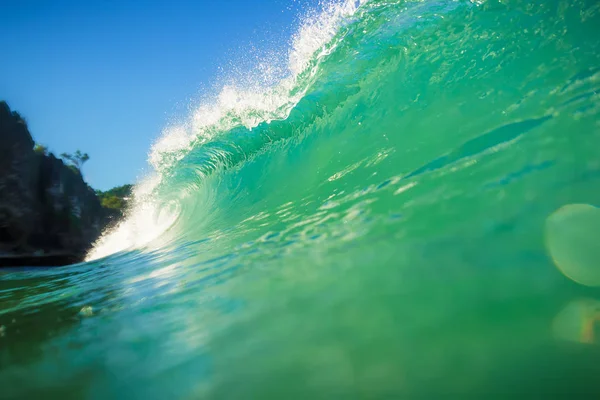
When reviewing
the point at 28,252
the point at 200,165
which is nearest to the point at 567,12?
the point at 200,165

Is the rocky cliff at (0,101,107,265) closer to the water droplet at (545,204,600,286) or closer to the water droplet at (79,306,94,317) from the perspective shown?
the water droplet at (79,306,94,317)

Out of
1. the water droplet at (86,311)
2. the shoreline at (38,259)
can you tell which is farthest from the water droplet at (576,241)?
the shoreline at (38,259)

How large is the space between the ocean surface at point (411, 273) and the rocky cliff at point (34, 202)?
15.0 meters

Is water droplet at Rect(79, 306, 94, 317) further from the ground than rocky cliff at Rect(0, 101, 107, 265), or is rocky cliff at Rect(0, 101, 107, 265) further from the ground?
rocky cliff at Rect(0, 101, 107, 265)

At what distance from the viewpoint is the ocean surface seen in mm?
1016

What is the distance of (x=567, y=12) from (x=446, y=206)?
3854 mm

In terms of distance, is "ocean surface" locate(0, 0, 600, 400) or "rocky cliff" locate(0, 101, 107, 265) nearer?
"ocean surface" locate(0, 0, 600, 400)

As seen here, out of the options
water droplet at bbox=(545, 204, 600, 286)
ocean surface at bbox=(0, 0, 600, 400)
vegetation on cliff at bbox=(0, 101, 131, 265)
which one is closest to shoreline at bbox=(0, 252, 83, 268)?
vegetation on cliff at bbox=(0, 101, 131, 265)

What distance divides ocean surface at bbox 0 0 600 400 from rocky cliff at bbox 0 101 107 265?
49.2ft

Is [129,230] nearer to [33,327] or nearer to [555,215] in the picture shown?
[33,327]

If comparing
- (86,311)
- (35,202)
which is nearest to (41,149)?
(35,202)

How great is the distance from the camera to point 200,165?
9438 mm

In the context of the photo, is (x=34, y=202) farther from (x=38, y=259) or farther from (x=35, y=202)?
(x=38, y=259)

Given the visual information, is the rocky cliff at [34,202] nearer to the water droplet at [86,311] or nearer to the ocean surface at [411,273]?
the ocean surface at [411,273]
